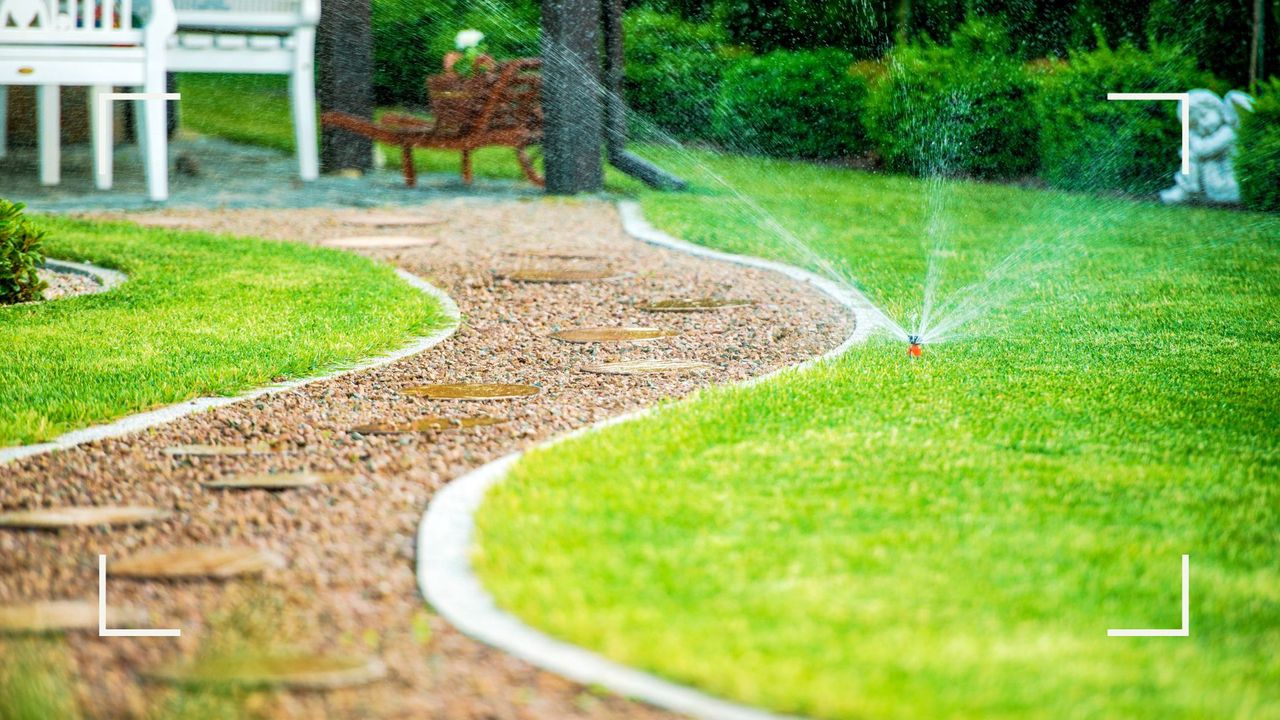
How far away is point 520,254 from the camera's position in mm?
6953

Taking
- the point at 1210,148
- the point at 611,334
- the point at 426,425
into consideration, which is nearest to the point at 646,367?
the point at 611,334

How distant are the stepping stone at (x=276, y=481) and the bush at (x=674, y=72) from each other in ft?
37.5

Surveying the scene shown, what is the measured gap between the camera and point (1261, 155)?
28.6ft

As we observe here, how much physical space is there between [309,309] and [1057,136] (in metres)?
6.80

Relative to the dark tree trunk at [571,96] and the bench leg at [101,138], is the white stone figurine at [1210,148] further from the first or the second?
the bench leg at [101,138]

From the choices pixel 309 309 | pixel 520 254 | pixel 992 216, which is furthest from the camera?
pixel 992 216

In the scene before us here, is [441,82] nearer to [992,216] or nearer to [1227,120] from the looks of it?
[992,216]

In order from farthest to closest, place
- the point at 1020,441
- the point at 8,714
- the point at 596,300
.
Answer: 1. the point at 596,300
2. the point at 1020,441
3. the point at 8,714

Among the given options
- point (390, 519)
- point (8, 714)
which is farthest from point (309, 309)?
point (8, 714)

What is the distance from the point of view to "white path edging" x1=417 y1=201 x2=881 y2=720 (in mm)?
2156

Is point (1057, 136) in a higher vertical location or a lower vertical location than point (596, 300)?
higher

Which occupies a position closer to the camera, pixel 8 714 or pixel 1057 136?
pixel 8 714

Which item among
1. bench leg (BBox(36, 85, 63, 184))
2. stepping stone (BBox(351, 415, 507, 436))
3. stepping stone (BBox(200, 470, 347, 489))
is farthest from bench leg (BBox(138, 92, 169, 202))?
stepping stone (BBox(200, 470, 347, 489))

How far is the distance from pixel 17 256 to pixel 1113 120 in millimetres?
7584
